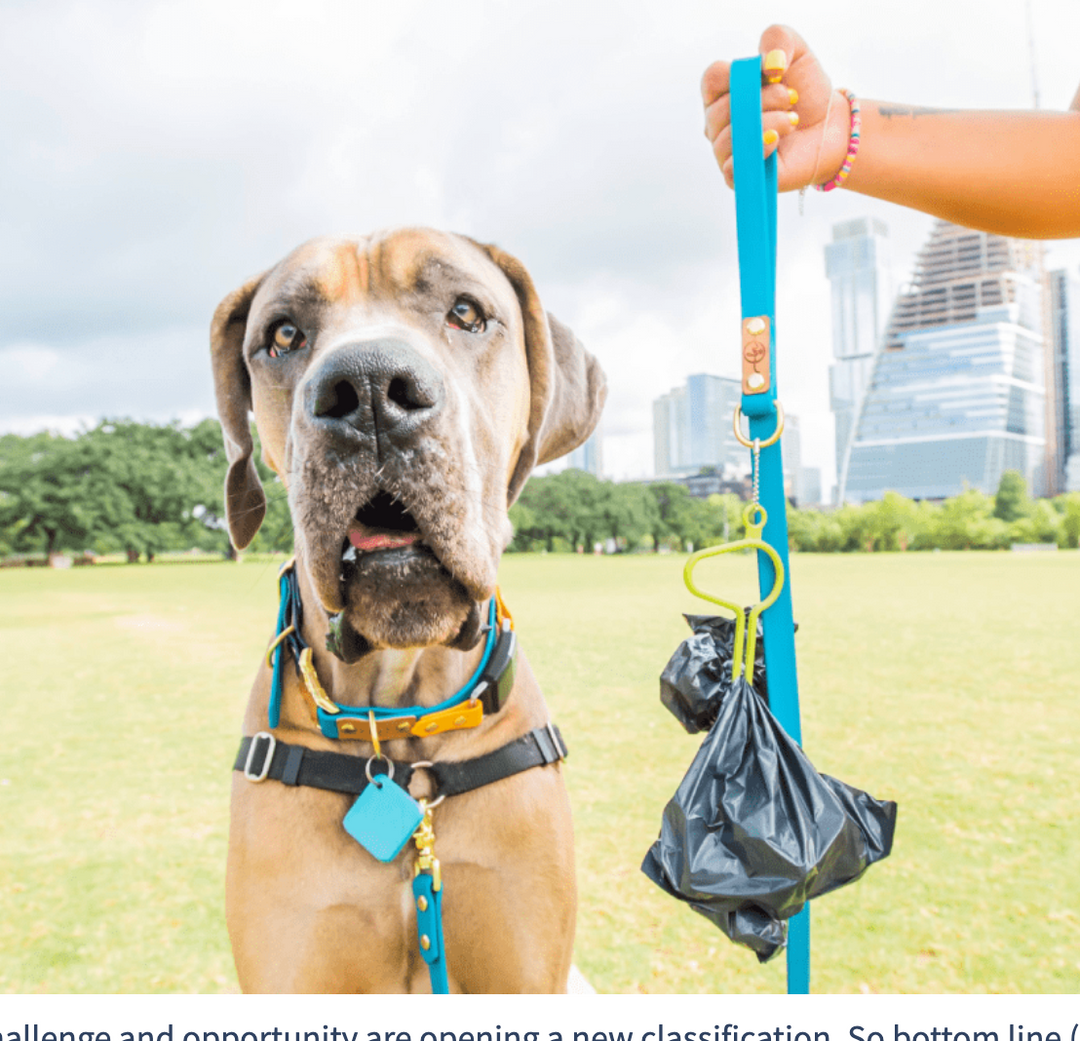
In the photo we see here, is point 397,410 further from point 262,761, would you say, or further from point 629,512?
point 629,512

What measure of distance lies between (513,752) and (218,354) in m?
1.18

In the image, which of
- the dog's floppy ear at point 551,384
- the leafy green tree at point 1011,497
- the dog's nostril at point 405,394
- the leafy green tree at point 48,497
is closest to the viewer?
the dog's nostril at point 405,394

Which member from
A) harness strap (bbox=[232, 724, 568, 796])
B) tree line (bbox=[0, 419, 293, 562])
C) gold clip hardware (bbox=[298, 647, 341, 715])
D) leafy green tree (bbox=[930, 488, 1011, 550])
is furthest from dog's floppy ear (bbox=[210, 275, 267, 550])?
tree line (bbox=[0, 419, 293, 562])

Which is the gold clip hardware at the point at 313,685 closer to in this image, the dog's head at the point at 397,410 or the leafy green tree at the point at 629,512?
the dog's head at the point at 397,410

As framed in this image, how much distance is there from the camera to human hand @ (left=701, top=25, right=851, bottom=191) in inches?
56.9

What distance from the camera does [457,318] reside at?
1.65 meters

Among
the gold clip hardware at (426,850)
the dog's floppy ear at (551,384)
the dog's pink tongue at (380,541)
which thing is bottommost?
the gold clip hardware at (426,850)

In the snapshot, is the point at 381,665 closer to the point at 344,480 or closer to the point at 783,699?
the point at 344,480

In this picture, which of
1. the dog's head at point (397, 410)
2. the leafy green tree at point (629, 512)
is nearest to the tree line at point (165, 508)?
the leafy green tree at point (629, 512)

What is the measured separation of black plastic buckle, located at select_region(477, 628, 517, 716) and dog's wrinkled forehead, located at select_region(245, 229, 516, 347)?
0.75m

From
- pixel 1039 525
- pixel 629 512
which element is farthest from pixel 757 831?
pixel 1039 525

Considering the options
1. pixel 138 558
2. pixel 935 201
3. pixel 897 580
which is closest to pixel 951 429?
pixel 897 580

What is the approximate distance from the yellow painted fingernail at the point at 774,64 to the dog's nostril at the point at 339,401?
3.06ft

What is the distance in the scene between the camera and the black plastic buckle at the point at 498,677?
5.72 feet
